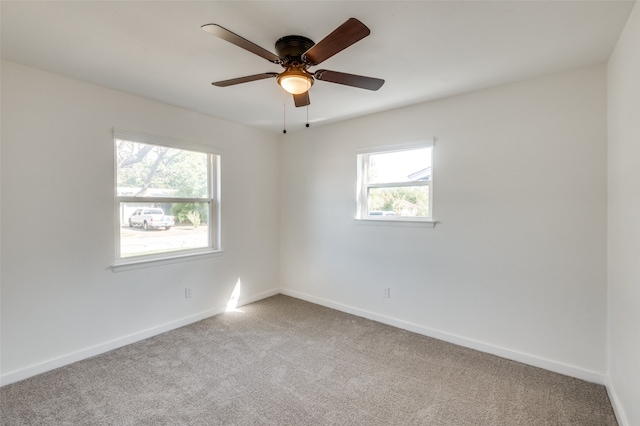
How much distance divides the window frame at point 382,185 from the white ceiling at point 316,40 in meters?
0.59

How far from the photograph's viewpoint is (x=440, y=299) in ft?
9.84

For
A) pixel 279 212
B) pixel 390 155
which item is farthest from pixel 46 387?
pixel 390 155

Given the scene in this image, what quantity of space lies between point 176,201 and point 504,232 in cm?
338

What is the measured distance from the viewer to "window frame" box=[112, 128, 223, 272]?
2814 mm

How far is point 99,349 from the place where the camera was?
105 inches

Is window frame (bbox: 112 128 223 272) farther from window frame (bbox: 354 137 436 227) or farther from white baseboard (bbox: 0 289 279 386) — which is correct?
window frame (bbox: 354 137 436 227)

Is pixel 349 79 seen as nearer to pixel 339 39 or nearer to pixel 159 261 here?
pixel 339 39

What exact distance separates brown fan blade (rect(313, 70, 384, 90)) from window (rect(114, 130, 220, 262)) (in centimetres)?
211

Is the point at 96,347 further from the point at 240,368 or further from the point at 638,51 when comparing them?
the point at 638,51

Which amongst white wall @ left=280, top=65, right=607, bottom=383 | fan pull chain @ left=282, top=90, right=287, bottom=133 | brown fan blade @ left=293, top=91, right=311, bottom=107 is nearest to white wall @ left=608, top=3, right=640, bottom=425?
white wall @ left=280, top=65, right=607, bottom=383

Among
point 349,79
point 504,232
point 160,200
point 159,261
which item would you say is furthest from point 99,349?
point 504,232

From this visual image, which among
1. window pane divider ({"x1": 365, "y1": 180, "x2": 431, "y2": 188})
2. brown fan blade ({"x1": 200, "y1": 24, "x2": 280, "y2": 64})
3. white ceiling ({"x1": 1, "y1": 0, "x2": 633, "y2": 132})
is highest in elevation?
white ceiling ({"x1": 1, "y1": 0, "x2": 633, "y2": 132})

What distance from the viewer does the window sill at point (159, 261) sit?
9.23 ft

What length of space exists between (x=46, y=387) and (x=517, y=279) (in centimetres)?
389
